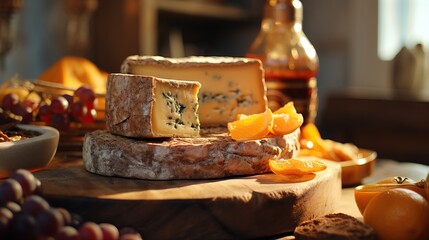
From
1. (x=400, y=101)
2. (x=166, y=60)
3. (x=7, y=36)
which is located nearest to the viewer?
(x=166, y=60)

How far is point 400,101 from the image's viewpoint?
254 cm

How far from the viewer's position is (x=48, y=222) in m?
0.69

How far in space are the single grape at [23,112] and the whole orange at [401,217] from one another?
32.8 inches

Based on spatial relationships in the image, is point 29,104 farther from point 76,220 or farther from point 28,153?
point 76,220

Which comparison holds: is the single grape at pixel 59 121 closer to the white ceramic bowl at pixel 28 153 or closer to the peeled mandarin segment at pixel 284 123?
the white ceramic bowl at pixel 28 153

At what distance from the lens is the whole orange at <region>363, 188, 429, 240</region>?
866 mm

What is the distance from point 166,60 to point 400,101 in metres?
1.58

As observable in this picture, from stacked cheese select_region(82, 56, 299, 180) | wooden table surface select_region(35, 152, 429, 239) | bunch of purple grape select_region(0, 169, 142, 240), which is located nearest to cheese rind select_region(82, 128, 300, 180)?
stacked cheese select_region(82, 56, 299, 180)

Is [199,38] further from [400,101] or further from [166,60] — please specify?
[166,60]

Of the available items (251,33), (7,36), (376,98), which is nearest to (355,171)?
(7,36)

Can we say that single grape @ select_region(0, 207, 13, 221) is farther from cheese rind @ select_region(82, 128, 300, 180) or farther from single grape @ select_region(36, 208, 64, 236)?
cheese rind @ select_region(82, 128, 300, 180)

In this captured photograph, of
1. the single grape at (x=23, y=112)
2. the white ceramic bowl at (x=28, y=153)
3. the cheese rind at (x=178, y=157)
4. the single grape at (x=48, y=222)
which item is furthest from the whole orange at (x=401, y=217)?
the single grape at (x=23, y=112)

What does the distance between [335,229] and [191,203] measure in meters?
0.22

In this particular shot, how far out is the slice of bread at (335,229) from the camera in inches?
32.4
